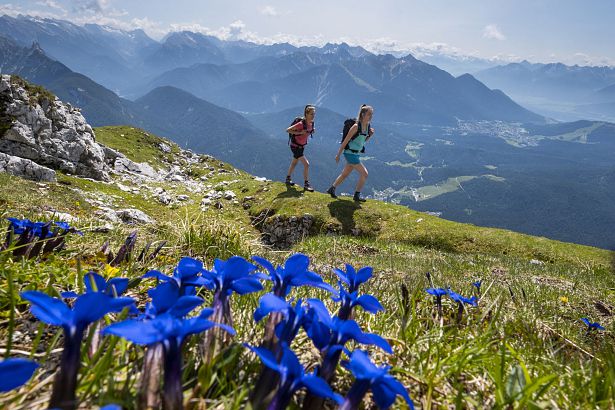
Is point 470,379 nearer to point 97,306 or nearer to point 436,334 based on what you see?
point 436,334

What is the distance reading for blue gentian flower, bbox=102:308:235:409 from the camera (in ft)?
3.18

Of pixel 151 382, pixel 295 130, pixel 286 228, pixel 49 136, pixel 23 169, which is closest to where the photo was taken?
pixel 151 382

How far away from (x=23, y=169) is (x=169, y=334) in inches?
1055

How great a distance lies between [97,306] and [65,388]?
0.31 meters

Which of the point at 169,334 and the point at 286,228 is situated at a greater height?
the point at 169,334

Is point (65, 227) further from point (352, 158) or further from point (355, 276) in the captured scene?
point (352, 158)

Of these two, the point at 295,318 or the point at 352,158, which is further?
the point at 352,158

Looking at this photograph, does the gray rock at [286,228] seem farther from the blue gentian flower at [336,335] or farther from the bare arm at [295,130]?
the blue gentian flower at [336,335]

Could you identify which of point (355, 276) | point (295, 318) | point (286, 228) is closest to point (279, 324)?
point (295, 318)

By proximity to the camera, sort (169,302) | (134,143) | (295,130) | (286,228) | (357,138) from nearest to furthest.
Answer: (169,302) < (357,138) < (295,130) < (286,228) < (134,143)

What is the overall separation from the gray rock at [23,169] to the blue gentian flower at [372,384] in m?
26.0

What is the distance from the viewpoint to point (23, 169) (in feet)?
72.1

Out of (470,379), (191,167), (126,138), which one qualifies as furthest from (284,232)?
(126,138)

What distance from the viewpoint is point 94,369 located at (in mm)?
1348
